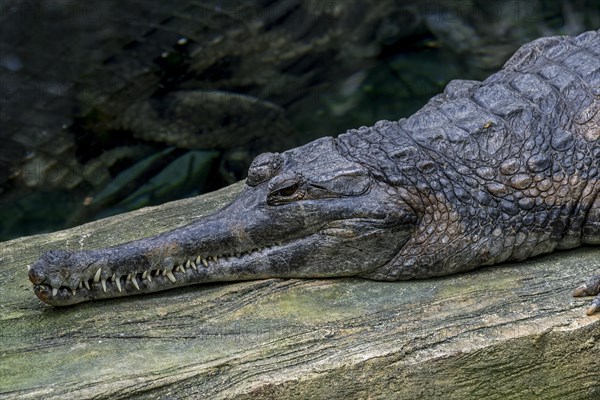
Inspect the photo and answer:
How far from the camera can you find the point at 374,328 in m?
4.90

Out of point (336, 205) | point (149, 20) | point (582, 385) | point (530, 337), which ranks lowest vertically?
point (582, 385)

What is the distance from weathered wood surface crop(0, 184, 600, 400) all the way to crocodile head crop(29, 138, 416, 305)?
107 mm

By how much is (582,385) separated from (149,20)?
5.50 meters

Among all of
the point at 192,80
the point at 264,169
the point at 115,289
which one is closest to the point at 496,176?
the point at 264,169

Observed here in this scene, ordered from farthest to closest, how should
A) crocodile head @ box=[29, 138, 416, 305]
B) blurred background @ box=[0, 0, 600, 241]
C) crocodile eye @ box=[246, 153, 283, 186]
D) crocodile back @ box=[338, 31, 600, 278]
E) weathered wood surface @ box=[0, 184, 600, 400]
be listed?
1. blurred background @ box=[0, 0, 600, 241]
2. crocodile eye @ box=[246, 153, 283, 186]
3. crocodile back @ box=[338, 31, 600, 278]
4. crocodile head @ box=[29, 138, 416, 305]
5. weathered wood surface @ box=[0, 184, 600, 400]

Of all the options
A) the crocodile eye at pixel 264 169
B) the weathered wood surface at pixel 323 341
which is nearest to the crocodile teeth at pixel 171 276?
the weathered wood surface at pixel 323 341

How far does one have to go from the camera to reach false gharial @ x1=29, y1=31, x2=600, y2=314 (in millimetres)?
5215

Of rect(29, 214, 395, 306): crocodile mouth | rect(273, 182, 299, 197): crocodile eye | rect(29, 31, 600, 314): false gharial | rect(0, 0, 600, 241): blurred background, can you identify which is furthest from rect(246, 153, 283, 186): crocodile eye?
rect(0, 0, 600, 241): blurred background

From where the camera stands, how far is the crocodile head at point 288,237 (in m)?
5.15

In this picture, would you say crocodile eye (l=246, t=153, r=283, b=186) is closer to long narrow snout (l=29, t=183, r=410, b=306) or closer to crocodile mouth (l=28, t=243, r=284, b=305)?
long narrow snout (l=29, t=183, r=410, b=306)

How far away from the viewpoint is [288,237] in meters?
5.29

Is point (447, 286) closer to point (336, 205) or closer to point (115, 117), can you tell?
point (336, 205)

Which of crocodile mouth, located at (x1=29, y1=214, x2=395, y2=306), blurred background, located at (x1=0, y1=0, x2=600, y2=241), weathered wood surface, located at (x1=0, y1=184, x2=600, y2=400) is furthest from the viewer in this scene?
blurred background, located at (x1=0, y1=0, x2=600, y2=241)

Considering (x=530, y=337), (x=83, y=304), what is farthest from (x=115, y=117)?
(x=530, y=337)
